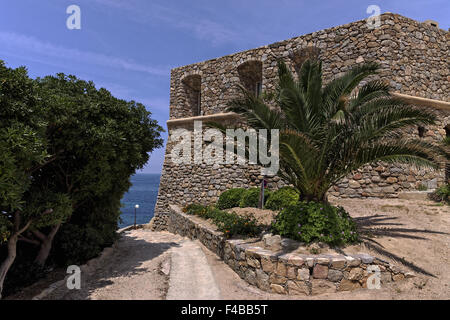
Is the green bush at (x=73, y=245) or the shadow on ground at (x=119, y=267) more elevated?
the green bush at (x=73, y=245)

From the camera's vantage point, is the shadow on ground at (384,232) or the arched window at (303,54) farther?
the arched window at (303,54)

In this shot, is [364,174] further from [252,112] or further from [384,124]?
[252,112]

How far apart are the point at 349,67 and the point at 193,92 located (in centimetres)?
850

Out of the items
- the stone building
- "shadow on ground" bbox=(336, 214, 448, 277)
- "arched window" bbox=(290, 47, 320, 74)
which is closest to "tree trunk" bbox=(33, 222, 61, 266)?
"shadow on ground" bbox=(336, 214, 448, 277)

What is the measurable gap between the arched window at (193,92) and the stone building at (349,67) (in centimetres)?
88

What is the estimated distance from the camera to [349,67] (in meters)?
10.8

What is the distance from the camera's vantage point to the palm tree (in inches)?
206

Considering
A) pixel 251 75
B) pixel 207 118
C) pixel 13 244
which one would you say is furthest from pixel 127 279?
pixel 251 75

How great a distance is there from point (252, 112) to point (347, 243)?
3.22 m

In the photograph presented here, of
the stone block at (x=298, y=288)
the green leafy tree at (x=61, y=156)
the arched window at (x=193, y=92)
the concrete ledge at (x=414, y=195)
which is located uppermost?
the arched window at (x=193, y=92)

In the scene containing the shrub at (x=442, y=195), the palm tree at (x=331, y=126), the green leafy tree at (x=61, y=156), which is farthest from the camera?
the shrub at (x=442, y=195)

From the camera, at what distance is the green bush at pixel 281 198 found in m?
8.72
